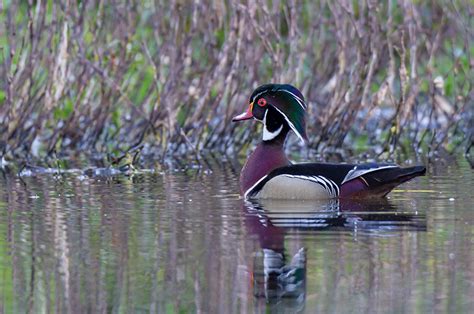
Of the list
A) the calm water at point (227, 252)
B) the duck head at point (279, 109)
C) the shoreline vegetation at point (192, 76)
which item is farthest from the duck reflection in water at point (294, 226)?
the shoreline vegetation at point (192, 76)

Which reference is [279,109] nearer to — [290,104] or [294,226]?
[290,104]

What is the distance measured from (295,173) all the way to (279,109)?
80 centimetres

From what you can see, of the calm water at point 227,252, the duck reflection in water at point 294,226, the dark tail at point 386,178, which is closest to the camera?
the calm water at point 227,252

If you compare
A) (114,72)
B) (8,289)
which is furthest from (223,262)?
(114,72)

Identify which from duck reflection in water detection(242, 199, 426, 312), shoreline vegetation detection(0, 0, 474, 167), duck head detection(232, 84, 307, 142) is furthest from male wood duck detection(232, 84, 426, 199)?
shoreline vegetation detection(0, 0, 474, 167)

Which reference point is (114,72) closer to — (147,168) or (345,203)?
(147,168)

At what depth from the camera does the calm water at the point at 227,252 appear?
252 inches

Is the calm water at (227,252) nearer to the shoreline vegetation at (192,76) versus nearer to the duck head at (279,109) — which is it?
the duck head at (279,109)

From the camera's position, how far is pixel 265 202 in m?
10.2

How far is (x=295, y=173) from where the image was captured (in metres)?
10.3

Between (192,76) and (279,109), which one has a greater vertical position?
(192,76)

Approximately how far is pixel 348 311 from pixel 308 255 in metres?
1.41

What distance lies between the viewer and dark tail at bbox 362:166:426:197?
33.0 feet

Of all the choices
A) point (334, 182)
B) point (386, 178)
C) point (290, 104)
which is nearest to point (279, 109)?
point (290, 104)
